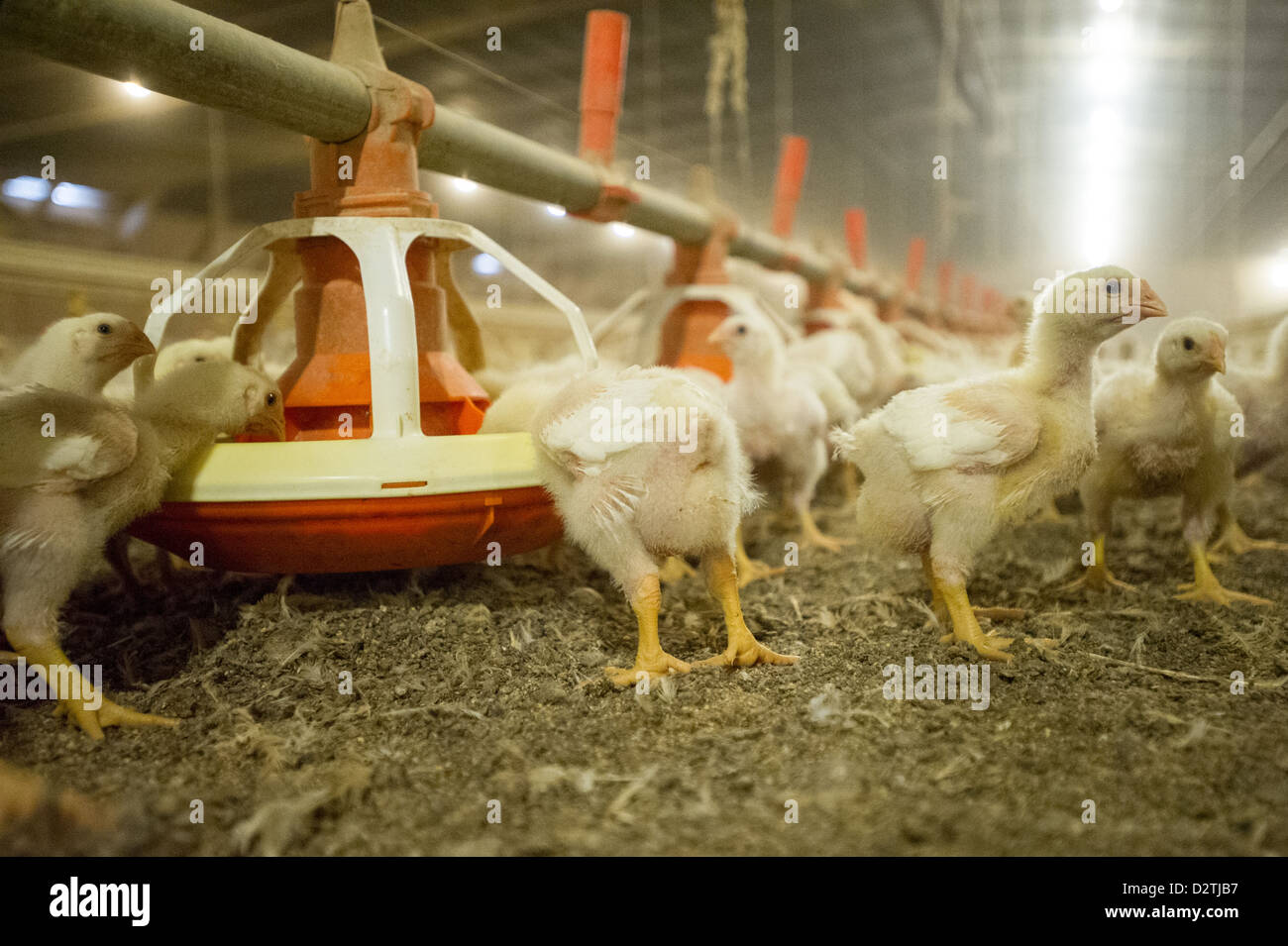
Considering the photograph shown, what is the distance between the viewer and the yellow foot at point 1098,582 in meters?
1.96

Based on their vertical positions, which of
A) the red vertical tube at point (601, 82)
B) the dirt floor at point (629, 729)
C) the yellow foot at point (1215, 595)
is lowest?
the dirt floor at point (629, 729)

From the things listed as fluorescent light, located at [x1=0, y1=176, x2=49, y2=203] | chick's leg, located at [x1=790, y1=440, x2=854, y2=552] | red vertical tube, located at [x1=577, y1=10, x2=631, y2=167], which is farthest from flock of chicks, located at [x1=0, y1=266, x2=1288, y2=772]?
red vertical tube, located at [x1=577, y1=10, x2=631, y2=167]

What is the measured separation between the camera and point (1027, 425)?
1.48 metres

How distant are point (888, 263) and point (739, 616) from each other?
4715 millimetres

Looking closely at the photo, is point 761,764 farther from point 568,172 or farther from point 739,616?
point 568,172

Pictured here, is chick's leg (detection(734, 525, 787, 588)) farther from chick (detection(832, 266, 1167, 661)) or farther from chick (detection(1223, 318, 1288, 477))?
chick (detection(1223, 318, 1288, 477))

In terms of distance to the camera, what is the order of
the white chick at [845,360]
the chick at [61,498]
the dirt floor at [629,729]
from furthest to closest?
the white chick at [845,360]
the chick at [61,498]
the dirt floor at [629,729]

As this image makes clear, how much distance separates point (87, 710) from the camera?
4.28 ft

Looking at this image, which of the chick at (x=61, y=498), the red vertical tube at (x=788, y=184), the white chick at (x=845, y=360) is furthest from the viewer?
the red vertical tube at (x=788, y=184)

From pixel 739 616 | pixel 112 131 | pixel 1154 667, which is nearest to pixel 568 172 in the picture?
pixel 112 131

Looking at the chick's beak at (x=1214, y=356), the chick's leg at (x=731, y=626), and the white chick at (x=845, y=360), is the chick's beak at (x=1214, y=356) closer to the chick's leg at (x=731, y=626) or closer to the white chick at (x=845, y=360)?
the chick's leg at (x=731, y=626)

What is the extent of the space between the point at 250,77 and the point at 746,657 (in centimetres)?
123

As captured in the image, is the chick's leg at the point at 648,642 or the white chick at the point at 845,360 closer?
the chick's leg at the point at 648,642

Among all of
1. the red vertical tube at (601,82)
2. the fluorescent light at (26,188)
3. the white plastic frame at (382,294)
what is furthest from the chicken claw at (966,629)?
the fluorescent light at (26,188)
